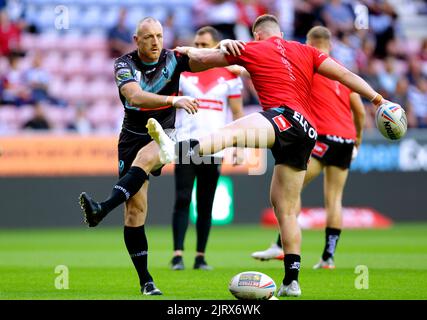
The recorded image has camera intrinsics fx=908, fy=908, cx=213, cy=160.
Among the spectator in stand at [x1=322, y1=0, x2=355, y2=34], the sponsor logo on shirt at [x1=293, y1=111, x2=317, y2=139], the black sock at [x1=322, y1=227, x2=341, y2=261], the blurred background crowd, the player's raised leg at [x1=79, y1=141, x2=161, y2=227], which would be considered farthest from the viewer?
the spectator in stand at [x1=322, y1=0, x2=355, y2=34]

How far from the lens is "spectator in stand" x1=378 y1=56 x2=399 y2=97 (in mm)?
20234

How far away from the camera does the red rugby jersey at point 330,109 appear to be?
1089cm

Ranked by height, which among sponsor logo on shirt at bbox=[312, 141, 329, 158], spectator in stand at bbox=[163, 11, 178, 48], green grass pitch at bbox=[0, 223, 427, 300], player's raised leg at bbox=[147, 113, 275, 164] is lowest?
green grass pitch at bbox=[0, 223, 427, 300]

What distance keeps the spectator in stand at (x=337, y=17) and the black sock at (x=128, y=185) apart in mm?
13092

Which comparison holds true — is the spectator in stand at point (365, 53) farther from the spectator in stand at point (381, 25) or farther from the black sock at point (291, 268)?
the black sock at point (291, 268)

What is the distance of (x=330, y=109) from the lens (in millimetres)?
10906

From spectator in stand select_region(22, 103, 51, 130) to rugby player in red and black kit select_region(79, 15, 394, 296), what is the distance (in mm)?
9972

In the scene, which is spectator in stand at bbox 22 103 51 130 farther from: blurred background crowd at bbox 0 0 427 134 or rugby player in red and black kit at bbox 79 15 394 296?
rugby player in red and black kit at bbox 79 15 394 296

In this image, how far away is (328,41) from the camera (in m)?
10.6

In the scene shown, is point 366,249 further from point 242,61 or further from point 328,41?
point 242,61

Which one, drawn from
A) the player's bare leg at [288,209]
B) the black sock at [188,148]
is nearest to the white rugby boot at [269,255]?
the player's bare leg at [288,209]

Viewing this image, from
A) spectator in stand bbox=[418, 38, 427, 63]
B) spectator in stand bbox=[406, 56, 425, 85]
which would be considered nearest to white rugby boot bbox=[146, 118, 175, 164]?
spectator in stand bbox=[406, 56, 425, 85]

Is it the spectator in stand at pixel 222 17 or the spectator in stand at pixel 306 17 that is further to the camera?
the spectator in stand at pixel 306 17
